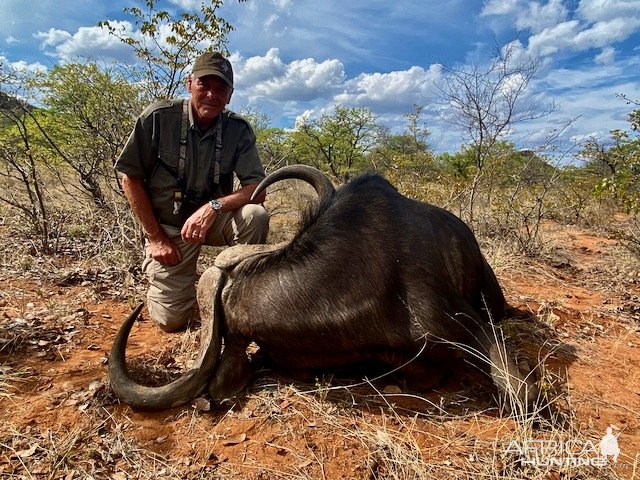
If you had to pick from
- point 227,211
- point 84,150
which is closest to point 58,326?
point 227,211

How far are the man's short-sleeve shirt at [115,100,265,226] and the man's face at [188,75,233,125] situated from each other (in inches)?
A: 4.8

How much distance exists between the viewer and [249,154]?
4.46 metres

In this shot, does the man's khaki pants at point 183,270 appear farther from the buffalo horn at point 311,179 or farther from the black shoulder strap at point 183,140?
the buffalo horn at point 311,179

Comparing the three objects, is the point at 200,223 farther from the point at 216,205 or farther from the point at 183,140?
the point at 183,140

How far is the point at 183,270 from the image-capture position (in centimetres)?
438

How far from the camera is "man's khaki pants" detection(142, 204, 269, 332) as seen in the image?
4.11m

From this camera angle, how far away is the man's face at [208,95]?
13.3 feet

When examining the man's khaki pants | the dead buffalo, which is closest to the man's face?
the man's khaki pants

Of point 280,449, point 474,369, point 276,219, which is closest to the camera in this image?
point 280,449

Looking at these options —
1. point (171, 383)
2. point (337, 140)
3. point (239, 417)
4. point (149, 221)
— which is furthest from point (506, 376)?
point (337, 140)

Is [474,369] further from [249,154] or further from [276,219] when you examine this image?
[276,219]

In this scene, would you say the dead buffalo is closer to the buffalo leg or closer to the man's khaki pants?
the buffalo leg

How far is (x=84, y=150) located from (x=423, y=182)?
6447 millimetres

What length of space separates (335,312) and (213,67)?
2.51m
